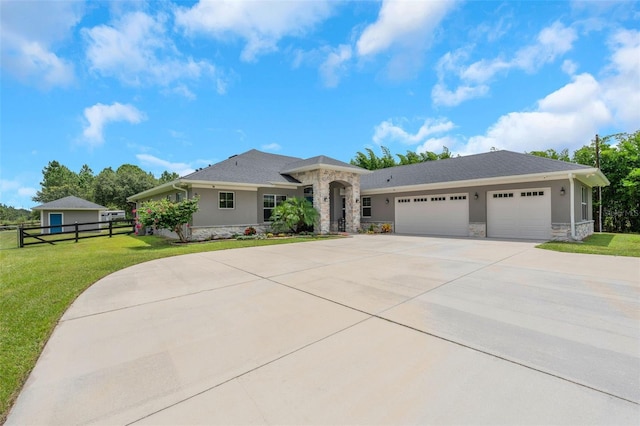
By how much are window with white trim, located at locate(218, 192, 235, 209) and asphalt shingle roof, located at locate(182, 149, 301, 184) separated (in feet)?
2.97

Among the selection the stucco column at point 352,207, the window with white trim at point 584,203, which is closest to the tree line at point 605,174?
the window with white trim at point 584,203

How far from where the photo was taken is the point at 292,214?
15359 mm

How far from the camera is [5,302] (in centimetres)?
477

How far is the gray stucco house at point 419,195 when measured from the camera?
500 inches

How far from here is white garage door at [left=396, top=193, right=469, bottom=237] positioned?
15.3 metres

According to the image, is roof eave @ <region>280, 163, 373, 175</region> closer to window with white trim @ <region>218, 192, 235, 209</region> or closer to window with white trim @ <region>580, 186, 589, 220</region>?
window with white trim @ <region>218, 192, 235, 209</region>

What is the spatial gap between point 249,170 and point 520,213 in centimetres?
1483

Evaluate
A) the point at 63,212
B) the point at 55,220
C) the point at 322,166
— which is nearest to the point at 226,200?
the point at 322,166

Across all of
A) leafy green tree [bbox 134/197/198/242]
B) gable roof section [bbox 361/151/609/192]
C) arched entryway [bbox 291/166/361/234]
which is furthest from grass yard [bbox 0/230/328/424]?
gable roof section [bbox 361/151/609/192]

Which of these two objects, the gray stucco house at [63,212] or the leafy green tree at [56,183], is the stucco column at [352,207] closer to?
the gray stucco house at [63,212]

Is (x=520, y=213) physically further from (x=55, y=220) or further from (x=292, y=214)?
(x=55, y=220)

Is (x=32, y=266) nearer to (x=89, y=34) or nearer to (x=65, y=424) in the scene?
(x=89, y=34)

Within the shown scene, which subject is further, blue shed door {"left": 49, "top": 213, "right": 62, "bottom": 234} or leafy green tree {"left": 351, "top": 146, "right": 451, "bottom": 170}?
leafy green tree {"left": 351, "top": 146, "right": 451, "bottom": 170}

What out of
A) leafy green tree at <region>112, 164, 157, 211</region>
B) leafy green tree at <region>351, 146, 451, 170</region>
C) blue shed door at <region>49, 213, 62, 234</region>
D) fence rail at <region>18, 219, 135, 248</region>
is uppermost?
leafy green tree at <region>351, 146, 451, 170</region>
